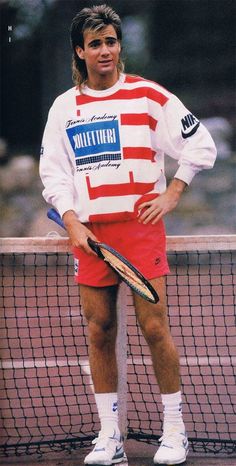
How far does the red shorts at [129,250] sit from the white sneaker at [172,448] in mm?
642

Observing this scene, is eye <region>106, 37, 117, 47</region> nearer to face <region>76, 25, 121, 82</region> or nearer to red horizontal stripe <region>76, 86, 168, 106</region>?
face <region>76, 25, 121, 82</region>

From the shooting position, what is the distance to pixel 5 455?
439 centimetres

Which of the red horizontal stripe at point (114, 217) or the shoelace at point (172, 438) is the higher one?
the red horizontal stripe at point (114, 217)

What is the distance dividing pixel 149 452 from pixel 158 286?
2.60 ft

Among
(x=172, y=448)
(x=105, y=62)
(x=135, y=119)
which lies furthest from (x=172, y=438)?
(x=105, y=62)

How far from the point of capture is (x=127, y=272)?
3877 millimetres

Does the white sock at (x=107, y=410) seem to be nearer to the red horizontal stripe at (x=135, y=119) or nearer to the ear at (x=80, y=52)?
the red horizontal stripe at (x=135, y=119)

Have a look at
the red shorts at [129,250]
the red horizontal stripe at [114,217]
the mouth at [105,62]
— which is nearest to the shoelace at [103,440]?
the red shorts at [129,250]

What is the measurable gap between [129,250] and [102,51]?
780mm

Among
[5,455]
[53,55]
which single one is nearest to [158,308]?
[5,455]

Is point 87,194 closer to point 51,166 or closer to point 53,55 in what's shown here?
point 51,166

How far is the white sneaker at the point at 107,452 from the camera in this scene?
13.4ft

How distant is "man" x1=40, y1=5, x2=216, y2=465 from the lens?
13.1ft

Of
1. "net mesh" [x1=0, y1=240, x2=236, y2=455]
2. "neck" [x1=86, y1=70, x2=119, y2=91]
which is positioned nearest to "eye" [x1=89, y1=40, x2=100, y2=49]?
"neck" [x1=86, y1=70, x2=119, y2=91]
